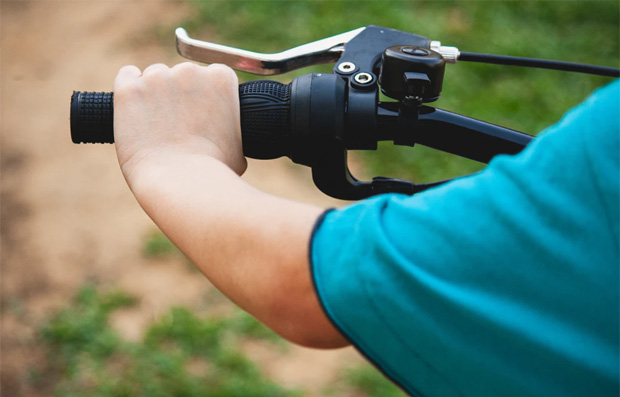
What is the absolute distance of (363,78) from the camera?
1111 mm

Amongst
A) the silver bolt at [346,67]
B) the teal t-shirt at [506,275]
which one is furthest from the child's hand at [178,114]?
the teal t-shirt at [506,275]

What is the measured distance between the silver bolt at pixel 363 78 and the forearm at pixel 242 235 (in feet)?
0.84

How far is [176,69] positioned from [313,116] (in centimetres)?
22

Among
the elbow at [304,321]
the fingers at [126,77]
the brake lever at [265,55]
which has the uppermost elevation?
the brake lever at [265,55]

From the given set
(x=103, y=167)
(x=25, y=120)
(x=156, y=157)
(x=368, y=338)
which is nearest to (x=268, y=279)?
(x=368, y=338)

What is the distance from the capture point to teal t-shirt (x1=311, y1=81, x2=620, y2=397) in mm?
739

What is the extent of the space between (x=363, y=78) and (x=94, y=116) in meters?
0.42

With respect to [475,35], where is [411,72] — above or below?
above

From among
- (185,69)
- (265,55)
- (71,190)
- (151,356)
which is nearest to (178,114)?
(185,69)

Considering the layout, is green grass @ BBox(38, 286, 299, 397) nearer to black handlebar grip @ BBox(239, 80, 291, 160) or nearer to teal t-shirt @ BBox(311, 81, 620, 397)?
black handlebar grip @ BBox(239, 80, 291, 160)

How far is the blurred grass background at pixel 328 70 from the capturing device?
286cm

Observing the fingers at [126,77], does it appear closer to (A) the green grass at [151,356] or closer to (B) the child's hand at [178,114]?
(B) the child's hand at [178,114]

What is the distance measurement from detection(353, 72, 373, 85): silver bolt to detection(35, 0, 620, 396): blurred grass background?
1.94 metres

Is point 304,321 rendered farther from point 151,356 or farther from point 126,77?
point 151,356
